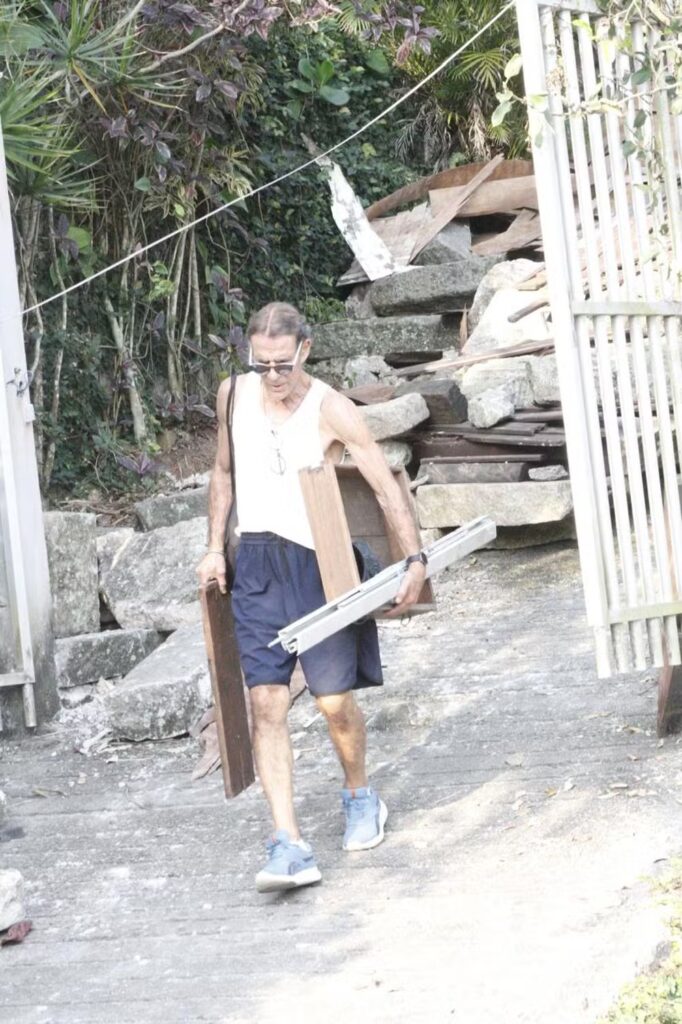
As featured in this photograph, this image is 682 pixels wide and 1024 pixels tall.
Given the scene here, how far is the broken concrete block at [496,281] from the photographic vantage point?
1180 cm

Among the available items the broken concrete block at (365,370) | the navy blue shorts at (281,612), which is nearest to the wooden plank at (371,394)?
the broken concrete block at (365,370)

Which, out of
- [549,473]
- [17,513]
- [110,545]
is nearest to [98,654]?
[110,545]

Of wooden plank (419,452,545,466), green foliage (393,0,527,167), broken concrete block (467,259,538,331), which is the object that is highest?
green foliage (393,0,527,167)

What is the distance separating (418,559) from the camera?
16.1ft

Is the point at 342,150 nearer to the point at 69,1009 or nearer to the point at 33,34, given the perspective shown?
the point at 33,34

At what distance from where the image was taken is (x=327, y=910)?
4633 millimetres

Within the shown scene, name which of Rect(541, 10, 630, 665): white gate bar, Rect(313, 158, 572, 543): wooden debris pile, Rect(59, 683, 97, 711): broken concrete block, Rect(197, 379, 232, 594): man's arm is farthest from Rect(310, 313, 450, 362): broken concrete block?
Rect(197, 379, 232, 594): man's arm

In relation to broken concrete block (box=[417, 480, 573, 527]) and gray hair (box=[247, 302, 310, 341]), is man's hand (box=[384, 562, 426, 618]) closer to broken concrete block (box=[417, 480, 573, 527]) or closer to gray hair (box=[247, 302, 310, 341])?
gray hair (box=[247, 302, 310, 341])

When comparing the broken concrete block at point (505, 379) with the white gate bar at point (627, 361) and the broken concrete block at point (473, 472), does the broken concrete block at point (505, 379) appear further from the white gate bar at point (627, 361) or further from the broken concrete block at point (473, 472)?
the white gate bar at point (627, 361)

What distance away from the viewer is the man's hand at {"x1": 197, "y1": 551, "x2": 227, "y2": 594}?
5.08m

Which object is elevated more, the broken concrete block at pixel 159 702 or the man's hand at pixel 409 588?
the man's hand at pixel 409 588

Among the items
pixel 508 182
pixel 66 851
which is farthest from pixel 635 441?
pixel 508 182

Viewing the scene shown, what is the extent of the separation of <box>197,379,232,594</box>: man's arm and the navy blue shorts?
0.13 m

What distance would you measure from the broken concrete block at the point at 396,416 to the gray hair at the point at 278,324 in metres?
4.31
